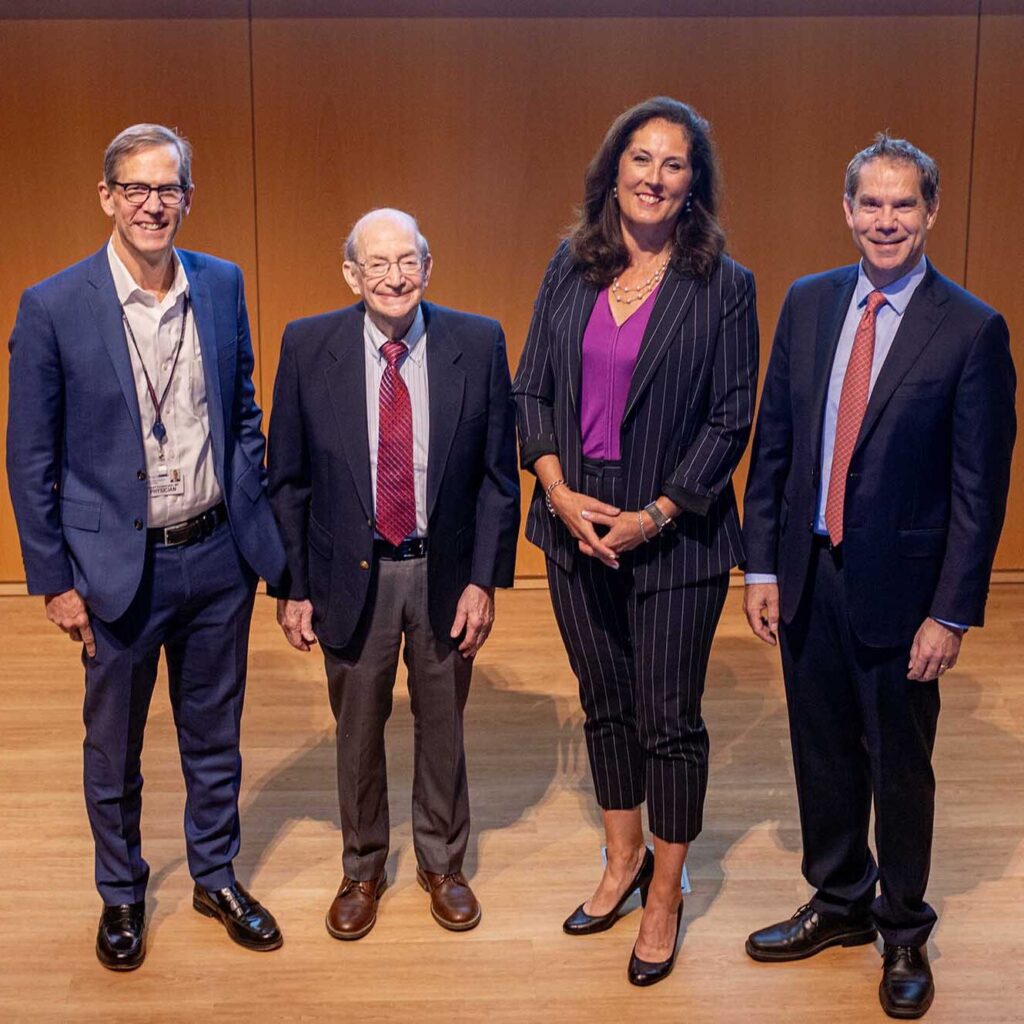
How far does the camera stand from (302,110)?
17.0 feet

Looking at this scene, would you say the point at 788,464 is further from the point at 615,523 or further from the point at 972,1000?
the point at 972,1000

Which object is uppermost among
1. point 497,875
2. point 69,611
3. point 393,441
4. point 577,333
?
point 577,333

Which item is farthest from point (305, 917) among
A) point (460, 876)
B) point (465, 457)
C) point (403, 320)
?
point (403, 320)

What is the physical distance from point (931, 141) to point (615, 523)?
3020mm

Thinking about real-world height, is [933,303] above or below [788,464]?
above

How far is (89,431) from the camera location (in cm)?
287

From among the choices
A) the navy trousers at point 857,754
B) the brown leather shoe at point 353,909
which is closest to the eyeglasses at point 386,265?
the navy trousers at point 857,754

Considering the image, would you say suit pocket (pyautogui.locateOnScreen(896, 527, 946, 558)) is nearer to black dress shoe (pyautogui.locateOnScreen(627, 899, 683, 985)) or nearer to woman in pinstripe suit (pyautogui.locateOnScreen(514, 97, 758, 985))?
woman in pinstripe suit (pyautogui.locateOnScreen(514, 97, 758, 985))

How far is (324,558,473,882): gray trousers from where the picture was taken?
Answer: 3.07 meters

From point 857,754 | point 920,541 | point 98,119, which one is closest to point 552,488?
point 920,541

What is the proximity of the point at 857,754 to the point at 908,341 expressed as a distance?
893mm

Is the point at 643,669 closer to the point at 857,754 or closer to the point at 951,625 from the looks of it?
the point at 857,754

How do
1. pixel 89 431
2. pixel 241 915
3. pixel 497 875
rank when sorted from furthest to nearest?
pixel 497 875, pixel 241 915, pixel 89 431

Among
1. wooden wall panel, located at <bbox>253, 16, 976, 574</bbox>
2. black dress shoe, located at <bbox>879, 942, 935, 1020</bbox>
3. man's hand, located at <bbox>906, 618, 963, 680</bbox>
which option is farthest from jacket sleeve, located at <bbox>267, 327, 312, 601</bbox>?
wooden wall panel, located at <bbox>253, 16, 976, 574</bbox>
